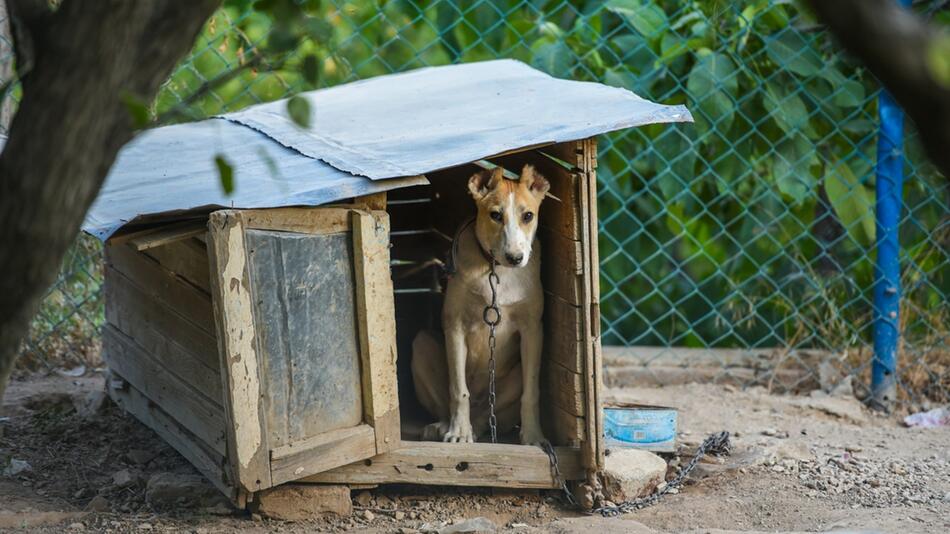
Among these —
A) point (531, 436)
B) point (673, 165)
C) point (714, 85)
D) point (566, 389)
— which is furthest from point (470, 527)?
point (714, 85)

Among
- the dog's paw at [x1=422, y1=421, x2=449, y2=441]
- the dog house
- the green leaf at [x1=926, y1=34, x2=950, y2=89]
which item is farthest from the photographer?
the dog's paw at [x1=422, y1=421, x2=449, y2=441]

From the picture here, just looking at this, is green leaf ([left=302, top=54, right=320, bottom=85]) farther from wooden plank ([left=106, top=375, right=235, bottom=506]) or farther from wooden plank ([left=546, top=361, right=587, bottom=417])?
wooden plank ([left=546, top=361, right=587, bottom=417])

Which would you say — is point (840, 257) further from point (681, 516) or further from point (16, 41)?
point (16, 41)

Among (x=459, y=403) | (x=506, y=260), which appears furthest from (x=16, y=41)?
(x=459, y=403)

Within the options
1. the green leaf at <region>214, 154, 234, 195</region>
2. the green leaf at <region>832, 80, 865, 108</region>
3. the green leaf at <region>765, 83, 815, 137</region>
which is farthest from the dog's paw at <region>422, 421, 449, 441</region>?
the green leaf at <region>214, 154, 234, 195</region>

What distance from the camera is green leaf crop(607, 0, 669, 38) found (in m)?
5.18

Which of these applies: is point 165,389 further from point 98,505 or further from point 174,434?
point 98,505

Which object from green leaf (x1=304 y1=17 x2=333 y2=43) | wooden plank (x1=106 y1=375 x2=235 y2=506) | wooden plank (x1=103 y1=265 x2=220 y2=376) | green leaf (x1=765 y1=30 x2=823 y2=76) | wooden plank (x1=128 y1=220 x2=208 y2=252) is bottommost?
wooden plank (x1=106 y1=375 x2=235 y2=506)

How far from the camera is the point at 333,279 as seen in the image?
358 cm

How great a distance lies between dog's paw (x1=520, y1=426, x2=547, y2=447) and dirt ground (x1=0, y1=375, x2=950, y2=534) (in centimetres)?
20

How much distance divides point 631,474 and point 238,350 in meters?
1.57

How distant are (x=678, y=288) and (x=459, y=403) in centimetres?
240

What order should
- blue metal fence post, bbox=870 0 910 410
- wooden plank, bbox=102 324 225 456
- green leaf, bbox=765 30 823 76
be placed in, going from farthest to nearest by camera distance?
green leaf, bbox=765 30 823 76
blue metal fence post, bbox=870 0 910 410
wooden plank, bbox=102 324 225 456

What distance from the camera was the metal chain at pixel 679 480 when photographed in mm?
3916
